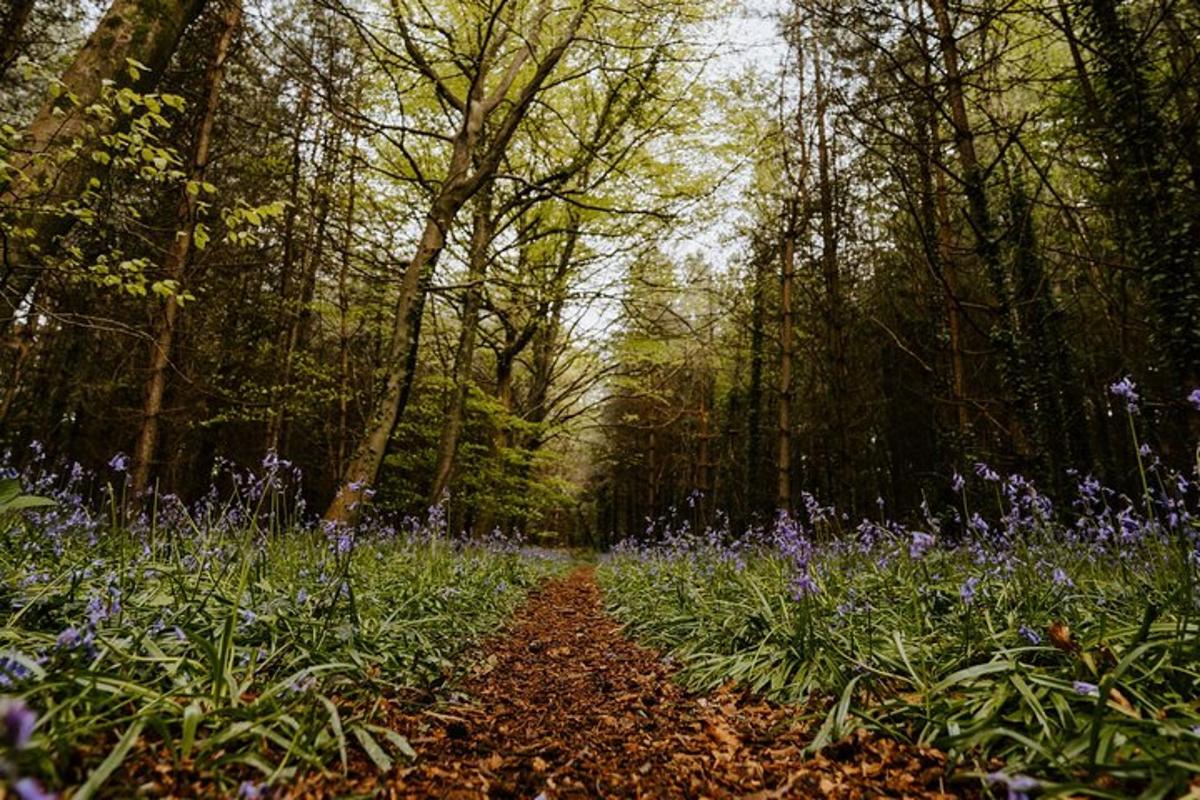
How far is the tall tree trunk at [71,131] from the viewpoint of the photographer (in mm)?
3801

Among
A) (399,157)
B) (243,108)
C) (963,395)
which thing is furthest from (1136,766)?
(243,108)

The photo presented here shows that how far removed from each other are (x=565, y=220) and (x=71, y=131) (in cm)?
963

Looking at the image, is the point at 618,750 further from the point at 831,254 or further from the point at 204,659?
the point at 831,254

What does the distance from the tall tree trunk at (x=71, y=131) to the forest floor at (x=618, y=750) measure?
4.20m

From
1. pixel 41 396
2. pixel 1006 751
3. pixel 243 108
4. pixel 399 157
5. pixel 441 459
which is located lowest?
pixel 1006 751

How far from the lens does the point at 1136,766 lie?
1616 millimetres

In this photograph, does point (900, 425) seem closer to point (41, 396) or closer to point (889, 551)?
point (889, 551)

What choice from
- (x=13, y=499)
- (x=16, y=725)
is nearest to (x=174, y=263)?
(x=13, y=499)

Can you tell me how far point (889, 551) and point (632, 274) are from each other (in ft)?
28.4

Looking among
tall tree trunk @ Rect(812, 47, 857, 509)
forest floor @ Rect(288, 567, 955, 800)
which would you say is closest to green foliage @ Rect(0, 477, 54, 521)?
forest floor @ Rect(288, 567, 955, 800)

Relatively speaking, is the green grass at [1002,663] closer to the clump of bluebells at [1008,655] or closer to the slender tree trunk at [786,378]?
the clump of bluebells at [1008,655]

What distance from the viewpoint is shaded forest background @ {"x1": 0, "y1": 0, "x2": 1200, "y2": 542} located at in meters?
5.82

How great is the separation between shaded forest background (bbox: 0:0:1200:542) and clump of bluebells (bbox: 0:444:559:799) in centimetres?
195

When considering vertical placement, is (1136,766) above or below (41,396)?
below
